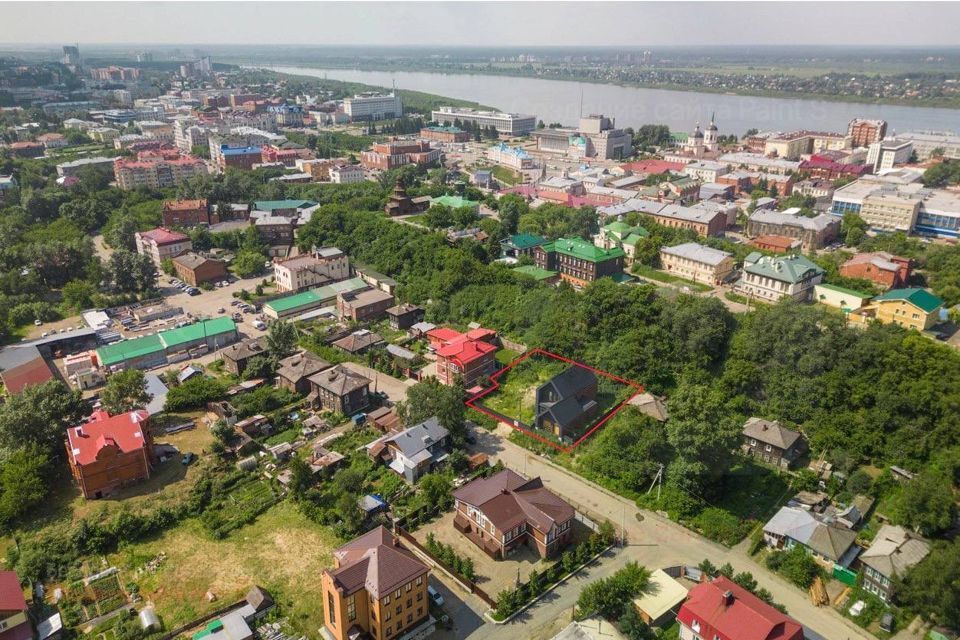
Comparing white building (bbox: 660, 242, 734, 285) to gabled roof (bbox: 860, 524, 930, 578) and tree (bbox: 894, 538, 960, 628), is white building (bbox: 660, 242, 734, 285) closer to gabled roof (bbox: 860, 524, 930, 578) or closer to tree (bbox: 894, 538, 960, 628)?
gabled roof (bbox: 860, 524, 930, 578)

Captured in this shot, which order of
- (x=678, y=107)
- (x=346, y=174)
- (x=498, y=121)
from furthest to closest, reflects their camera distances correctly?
(x=678, y=107), (x=498, y=121), (x=346, y=174)

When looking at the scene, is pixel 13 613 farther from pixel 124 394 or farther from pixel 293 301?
pixel 293 301

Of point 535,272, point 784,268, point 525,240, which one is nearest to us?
point 784,268

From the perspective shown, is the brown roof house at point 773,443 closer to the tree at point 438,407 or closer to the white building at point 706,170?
the tree at point 438,407

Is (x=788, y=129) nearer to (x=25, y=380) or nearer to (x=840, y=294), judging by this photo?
(x=840, y=294)

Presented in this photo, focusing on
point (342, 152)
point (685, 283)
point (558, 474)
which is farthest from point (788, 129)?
point (558, 474)

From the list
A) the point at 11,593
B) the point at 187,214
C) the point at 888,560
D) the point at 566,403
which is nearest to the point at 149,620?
the point at 11,593

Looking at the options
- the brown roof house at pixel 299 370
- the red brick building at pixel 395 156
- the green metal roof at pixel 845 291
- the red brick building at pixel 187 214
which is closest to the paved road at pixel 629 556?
the brown roof house at pixel 299 370
